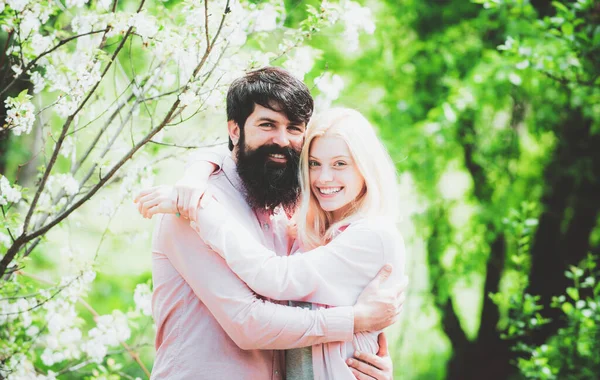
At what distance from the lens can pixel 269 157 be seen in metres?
2.89

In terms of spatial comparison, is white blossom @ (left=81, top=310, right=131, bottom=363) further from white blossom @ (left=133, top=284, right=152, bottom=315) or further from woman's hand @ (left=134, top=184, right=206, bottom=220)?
woman's hand @ (left=134, top=184, right=206, bottom=220)

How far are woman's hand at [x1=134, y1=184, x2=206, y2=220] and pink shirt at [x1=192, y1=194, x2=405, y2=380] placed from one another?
5 cm

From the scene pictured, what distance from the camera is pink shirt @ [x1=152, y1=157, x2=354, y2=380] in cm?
239

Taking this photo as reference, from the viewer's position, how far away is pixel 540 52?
4289mm

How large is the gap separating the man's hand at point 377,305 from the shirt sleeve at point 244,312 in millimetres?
50

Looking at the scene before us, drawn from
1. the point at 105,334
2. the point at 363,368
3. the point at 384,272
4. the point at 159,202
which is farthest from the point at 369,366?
the point at 105,334

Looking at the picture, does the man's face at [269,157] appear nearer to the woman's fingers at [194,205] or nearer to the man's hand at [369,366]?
the woman's fingers at [194,205]

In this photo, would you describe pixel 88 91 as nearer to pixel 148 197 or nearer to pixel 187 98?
pixel 187 98

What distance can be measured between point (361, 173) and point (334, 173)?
120 mm

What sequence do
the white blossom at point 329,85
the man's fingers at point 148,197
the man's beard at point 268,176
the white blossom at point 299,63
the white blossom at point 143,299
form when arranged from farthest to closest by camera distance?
the white blossom at point 329,85 < the white blossom at point 143,299 < the white blossom at point 299,63 < the man's beard at point 268,176 < the man's fingers at point 148,197

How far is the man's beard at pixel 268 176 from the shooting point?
281 centimetres

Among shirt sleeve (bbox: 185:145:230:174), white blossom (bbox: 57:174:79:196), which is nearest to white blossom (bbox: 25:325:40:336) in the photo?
white blossom (bbox: 57:174:79:196)

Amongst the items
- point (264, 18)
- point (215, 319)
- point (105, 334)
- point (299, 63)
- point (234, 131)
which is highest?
point (264, 18)

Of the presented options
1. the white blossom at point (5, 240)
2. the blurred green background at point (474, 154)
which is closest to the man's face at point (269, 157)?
the white blossom at point (5, 240)
